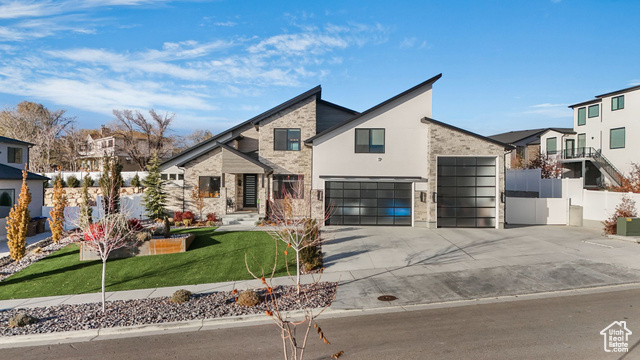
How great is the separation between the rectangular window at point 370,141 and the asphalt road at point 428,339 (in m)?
14.0

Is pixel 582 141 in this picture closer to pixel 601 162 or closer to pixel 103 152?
pixel 601 162

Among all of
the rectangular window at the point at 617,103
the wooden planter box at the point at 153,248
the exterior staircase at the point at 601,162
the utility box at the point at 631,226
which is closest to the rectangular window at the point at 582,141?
the exterior staircase at the point at 601,162

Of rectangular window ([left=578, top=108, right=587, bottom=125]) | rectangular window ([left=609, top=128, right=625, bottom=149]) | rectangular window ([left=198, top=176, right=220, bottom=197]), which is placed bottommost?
rectangular window ([left=198, top=176, right=220, bottom=197])

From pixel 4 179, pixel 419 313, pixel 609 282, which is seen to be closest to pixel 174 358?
pixel 419 313

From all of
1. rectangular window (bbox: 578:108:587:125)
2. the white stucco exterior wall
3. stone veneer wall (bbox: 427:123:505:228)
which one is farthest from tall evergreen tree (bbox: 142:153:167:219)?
rectangular window (bbox: 578:108:587:125)

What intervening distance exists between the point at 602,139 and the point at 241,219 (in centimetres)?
3805

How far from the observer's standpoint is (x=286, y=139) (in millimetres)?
24250

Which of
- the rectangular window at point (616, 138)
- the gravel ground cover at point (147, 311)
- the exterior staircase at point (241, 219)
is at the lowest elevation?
the gravel ground cover at point (147, 311)

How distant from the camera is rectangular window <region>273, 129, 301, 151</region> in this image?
79.6ft

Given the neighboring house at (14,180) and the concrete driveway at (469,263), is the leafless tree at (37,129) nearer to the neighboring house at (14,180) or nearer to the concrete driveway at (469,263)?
the neighboring house at (14,180)

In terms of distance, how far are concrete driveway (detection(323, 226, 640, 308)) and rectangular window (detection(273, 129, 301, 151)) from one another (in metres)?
7.42

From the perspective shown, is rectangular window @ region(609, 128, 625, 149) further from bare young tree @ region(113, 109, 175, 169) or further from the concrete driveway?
bare young tree @ region(113, 109, 175, 169)

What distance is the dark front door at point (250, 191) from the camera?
84.8ft

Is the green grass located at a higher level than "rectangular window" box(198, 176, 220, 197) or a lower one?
lower
